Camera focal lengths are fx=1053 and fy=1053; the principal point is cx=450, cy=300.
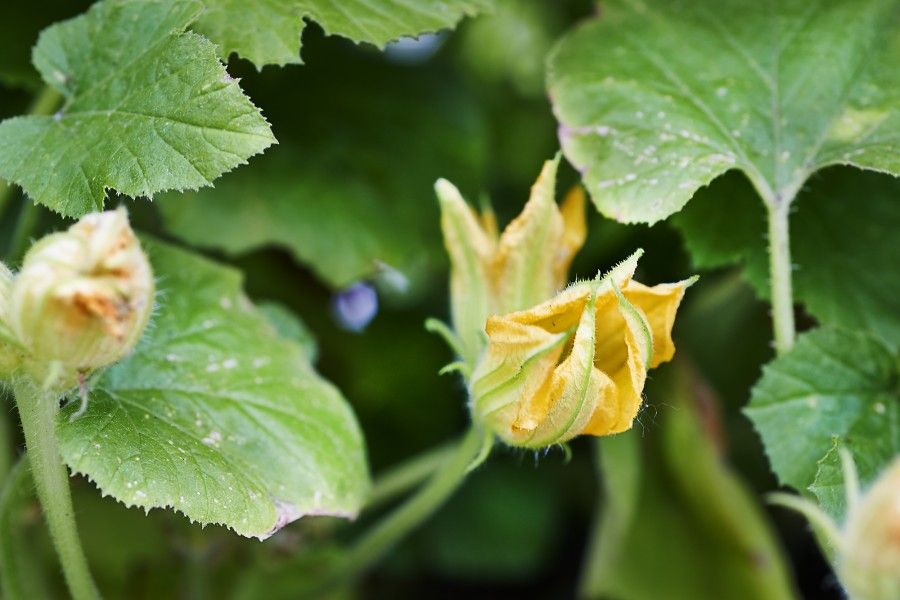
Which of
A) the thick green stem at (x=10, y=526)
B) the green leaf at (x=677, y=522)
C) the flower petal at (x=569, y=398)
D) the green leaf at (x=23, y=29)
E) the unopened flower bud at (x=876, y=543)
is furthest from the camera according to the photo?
the green leaf at (x=677, y=522)

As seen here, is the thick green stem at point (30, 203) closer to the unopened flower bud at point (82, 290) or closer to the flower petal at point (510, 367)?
the unopened flower bud at point (82, 290)

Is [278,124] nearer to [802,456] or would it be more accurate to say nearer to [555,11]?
[555,11]

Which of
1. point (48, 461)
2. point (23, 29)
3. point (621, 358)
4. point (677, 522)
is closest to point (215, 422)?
point (48, 461)

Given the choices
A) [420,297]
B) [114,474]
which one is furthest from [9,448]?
[420,297]

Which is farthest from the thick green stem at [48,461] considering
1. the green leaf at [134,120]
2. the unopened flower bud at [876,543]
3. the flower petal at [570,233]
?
the unopened flower bud at [876,543]

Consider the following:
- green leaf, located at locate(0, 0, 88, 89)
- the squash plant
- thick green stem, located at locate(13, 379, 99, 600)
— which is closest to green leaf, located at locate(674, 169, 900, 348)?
the squash plant

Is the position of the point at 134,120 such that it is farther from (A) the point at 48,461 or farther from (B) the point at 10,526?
(B) the point at 10,526

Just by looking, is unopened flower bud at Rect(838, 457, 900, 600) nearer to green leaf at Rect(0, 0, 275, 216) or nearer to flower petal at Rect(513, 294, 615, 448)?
flower petal at Rect(513, 294, 615, 448)
